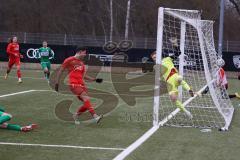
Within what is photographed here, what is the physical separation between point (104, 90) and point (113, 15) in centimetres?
3875

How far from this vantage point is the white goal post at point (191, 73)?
38.0 ft

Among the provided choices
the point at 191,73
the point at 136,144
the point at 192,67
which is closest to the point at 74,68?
the point at 136,144

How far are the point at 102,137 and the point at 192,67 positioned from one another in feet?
26.2

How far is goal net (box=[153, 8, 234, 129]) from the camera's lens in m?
12.1

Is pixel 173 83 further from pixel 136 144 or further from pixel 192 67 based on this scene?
pixel 192 67

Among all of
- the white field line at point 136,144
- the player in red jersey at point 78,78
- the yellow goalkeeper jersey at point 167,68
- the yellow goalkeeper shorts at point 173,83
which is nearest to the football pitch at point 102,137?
the white field line at point 136,144

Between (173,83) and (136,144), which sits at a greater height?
(173,83)

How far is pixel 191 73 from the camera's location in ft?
60.8

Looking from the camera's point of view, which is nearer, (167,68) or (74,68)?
(74,68)

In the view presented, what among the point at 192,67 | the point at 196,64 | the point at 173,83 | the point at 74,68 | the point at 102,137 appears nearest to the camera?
the point at 102,137

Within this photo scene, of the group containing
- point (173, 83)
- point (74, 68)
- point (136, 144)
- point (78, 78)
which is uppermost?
point (74, 68)

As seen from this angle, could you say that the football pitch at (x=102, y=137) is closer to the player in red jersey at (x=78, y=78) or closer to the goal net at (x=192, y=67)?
the player in red jersey at (x=78, y=78)

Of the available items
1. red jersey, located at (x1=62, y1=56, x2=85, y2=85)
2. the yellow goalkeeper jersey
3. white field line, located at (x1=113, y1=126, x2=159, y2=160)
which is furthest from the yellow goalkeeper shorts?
red jersey, located at (x1=62, y1=56, x2=85, y2=85)

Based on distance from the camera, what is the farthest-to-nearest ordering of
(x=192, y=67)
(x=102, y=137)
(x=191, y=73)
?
1. (x=191, y=73)
2. (x=192, y=67)
3. (x=102, y=137)
